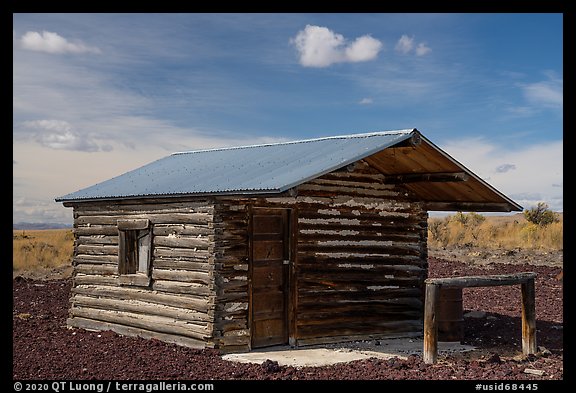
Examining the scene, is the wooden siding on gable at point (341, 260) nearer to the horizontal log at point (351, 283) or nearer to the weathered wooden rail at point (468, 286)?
the horizontal log at point (351, 283)

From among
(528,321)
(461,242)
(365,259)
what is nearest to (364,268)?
(365,259)

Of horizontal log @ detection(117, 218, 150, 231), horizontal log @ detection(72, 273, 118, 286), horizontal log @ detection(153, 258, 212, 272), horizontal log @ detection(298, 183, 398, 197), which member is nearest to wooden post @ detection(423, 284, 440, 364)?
horizontal log @ detection(298, 183, 398, 197)

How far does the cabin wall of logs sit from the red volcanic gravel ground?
1.86ft

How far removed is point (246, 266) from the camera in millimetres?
13008

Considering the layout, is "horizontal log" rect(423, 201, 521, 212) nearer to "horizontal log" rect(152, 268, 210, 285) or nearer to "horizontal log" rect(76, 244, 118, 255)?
"horizontal log" rect(152, 268, 210, 285)

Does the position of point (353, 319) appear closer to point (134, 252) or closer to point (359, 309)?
point (359, 309)

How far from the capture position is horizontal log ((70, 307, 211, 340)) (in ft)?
43.0

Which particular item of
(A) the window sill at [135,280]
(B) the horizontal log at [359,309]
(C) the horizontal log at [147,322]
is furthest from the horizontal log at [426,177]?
(A) the window sill at [135,280]

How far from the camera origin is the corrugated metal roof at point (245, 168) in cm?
1234

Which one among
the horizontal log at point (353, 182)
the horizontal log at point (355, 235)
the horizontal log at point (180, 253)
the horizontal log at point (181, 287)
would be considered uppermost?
the horizontal log at point (353, 182)

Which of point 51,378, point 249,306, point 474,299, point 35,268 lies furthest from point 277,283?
point 35,268

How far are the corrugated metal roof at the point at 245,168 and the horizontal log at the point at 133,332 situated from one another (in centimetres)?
251

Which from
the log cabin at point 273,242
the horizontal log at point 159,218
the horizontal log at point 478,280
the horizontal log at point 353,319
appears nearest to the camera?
the horizontal log at point 478,280
